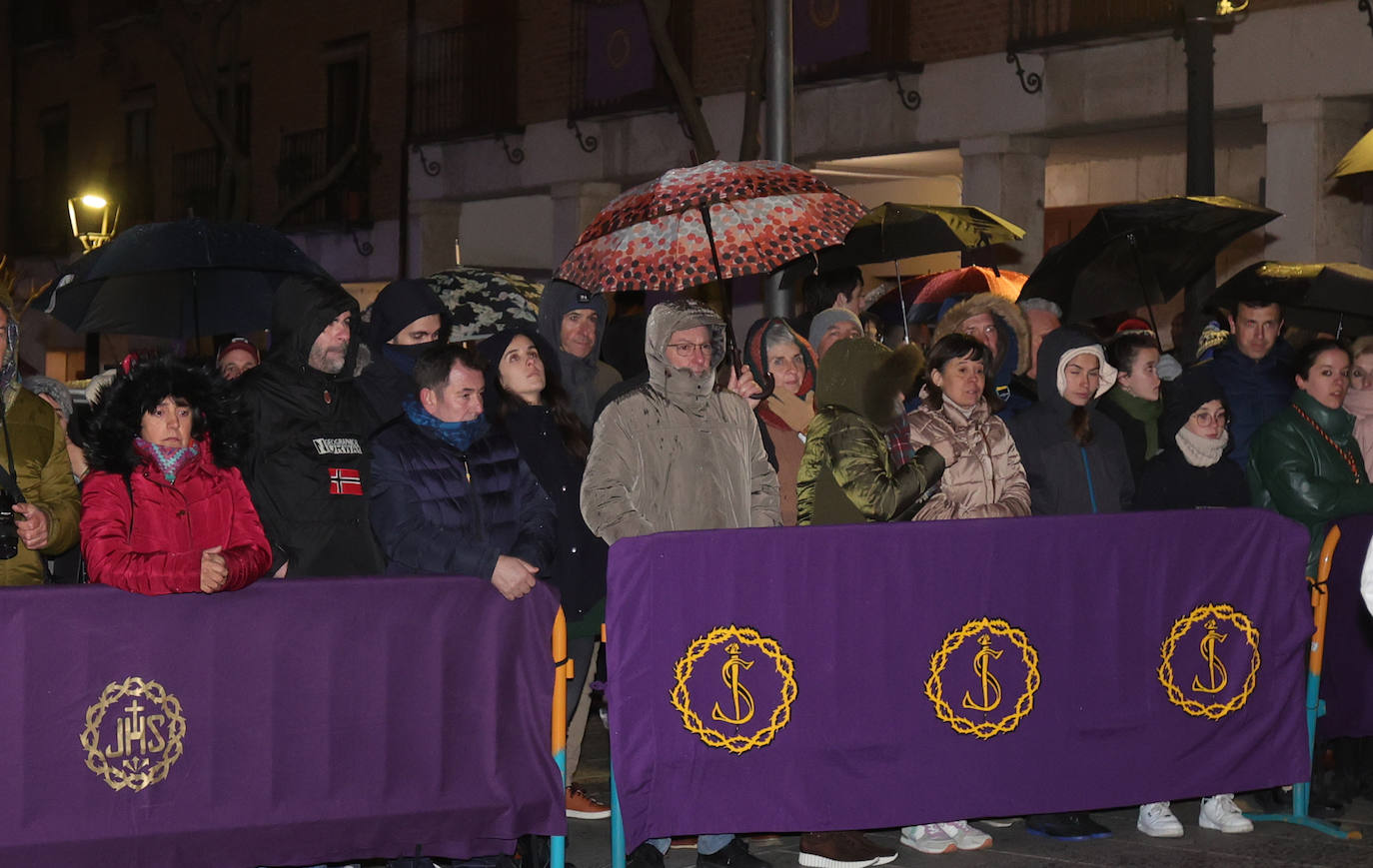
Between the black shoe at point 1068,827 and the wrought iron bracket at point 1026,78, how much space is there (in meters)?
10.3

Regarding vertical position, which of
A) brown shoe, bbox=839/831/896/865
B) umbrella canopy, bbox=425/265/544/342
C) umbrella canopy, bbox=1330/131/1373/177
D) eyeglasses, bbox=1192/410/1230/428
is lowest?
brown shoe, bbox=839/831/896/865

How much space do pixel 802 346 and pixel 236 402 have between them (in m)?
3.00

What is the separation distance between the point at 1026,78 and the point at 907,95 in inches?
60.3

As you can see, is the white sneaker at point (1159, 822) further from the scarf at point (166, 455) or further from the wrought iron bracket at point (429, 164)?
the wrought iron bracket at point (429, 164)

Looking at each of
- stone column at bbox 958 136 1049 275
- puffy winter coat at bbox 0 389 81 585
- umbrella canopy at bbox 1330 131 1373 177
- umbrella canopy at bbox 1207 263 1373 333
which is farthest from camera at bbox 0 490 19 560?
stone column at bbox 958 136 1049 275

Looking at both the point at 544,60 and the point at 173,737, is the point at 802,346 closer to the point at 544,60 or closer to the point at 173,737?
the point at 173,737

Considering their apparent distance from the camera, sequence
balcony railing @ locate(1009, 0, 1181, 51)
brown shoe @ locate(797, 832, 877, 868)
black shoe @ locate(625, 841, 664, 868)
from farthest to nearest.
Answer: balcony railing @ locate(1009, 0, 1181, 51)
brown shoe @ locate(797, 832, 877, 868)
black shoe @ locate(625, 841, 664, 868)

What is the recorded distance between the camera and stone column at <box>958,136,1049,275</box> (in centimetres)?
1666

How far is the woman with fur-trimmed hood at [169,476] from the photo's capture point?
586 cm

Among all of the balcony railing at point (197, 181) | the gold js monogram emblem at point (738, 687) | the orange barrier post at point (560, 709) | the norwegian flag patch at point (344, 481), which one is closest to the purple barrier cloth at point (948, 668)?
the gold js monogram emblem at point (738, 687)

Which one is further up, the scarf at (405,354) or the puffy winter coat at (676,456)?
the scarf at (405,354)

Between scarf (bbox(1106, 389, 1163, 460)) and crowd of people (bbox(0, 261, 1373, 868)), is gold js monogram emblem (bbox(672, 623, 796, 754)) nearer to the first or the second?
crowd of people (bbox(0, 261, 1373, 868))

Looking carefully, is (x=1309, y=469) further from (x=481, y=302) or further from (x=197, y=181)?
(x=197, y=181)

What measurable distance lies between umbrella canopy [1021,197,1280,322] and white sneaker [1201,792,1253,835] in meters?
2.78
